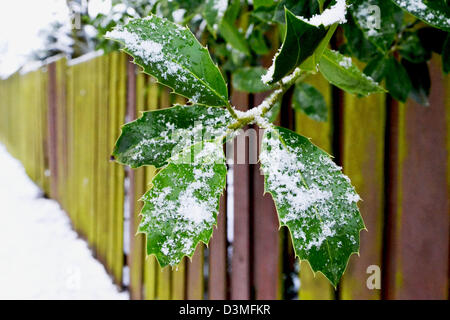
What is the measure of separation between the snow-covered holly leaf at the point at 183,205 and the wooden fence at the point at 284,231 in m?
0.88

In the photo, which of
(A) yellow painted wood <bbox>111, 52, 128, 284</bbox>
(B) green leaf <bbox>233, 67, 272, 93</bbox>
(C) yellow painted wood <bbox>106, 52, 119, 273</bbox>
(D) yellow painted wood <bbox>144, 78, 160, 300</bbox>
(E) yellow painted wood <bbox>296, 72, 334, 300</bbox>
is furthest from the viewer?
(C) yellow painted wood <bbox>106, 52, 119, 273</bbox>

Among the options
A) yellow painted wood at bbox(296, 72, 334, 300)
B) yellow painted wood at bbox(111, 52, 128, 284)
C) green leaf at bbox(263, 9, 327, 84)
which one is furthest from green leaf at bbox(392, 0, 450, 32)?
yellow painted wood at bbox(111, 52, 128, 284)

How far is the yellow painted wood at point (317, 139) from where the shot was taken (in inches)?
50.3

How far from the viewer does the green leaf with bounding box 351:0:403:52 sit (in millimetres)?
535

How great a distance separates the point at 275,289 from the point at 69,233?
9.79ft

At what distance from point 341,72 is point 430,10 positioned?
117mm

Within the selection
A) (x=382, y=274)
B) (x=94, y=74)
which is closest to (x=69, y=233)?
(x=94, y=74)

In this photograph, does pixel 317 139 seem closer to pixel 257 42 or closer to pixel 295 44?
pixel 257 42

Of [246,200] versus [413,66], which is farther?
[246,200]

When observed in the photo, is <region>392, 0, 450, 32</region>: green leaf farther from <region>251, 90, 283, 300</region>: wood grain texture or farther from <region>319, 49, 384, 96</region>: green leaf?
<region>251, 90, 283, 300</region>: wood grain texture

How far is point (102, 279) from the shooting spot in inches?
115

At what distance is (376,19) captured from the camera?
564mm

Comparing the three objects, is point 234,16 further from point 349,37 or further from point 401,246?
point 401,246

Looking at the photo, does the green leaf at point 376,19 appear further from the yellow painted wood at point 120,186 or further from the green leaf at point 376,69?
the yellow painted wood at point 120,186
